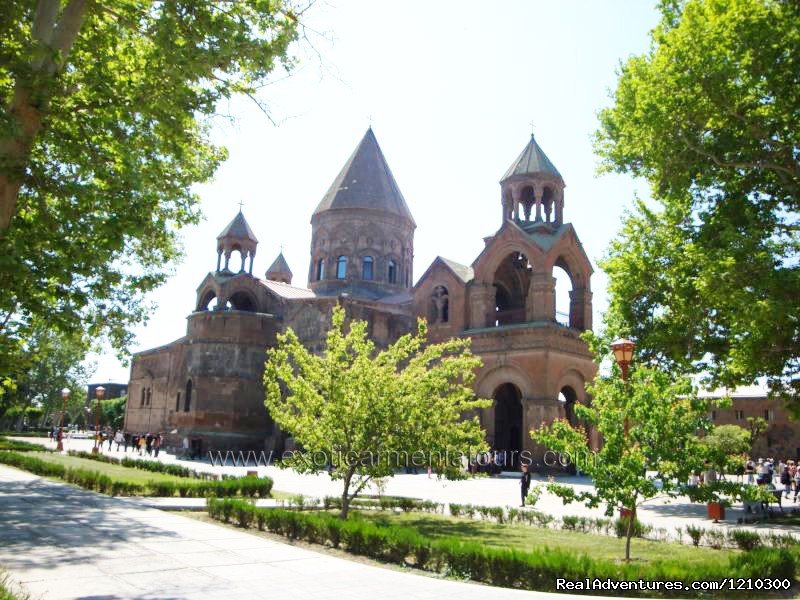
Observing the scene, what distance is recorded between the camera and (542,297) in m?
30.2

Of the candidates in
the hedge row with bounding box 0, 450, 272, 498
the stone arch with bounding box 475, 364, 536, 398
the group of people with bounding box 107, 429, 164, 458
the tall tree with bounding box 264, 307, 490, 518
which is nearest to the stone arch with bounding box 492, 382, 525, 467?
the stone arch with bounding box 475, 364, 536, 398

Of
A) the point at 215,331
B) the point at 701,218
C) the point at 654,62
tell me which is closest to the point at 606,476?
the point at 701,218

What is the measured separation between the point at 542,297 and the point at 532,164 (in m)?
7.22

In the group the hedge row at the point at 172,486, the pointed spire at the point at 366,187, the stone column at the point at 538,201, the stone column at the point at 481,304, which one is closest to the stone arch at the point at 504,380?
the stone column at the point at 481,304

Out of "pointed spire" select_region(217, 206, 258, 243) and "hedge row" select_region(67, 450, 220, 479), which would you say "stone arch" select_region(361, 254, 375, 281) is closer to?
"pointed spire" select_region(217, 206, 258, 243)

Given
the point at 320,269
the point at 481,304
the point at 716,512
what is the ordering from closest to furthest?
the point at 716,512 < the point at 481,304 < the point at 320,269

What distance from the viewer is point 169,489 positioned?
1772cm

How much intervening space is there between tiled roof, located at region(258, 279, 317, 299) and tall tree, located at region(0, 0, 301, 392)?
27.0 meters

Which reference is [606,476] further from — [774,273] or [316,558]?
[774,273]

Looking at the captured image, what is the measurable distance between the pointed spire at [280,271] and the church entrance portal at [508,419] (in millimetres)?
31486

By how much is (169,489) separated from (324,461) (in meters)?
5.64

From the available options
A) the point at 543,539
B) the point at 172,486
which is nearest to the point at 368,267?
the point at 172,486

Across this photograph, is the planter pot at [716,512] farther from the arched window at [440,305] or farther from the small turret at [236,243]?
the small turret at [236,243]

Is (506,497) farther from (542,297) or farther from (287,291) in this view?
(287,291)
